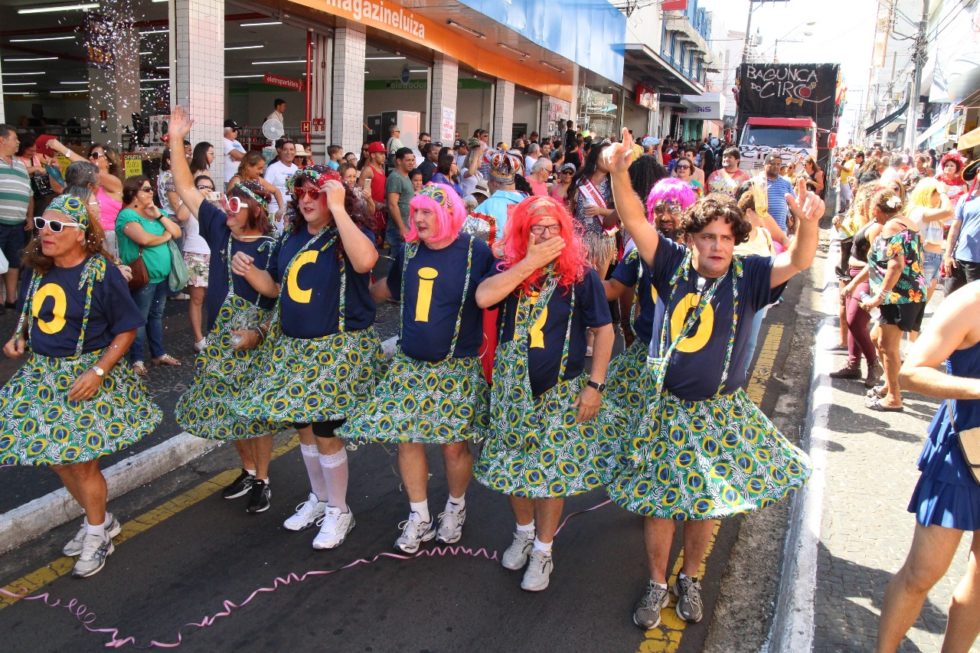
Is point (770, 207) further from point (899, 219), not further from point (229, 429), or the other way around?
point (229, 429)

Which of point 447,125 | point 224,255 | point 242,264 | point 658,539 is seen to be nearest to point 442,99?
point 447,125

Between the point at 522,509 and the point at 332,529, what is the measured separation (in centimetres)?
103

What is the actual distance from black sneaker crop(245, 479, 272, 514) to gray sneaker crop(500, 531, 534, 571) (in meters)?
1.49

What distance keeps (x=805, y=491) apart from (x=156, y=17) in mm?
11418

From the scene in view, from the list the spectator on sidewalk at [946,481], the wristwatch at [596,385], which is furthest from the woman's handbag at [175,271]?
the spectator on sidewalk at [946,481]

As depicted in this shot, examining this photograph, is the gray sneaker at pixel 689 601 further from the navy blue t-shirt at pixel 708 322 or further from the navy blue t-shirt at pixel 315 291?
the navy blue t-shirt at pixel 315 291

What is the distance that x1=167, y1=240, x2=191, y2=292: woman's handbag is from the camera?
6617 mm

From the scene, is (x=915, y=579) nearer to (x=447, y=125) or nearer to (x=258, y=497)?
Answer: (x=258, y=497)

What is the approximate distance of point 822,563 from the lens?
384 centimetres

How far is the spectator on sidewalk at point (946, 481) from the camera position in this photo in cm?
252

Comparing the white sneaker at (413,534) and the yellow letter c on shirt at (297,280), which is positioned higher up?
the yellow letter c on shirt at (297,280)

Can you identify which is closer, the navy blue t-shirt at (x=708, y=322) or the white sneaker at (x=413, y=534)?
the navy blue t-shirt at (x=708, y=322)

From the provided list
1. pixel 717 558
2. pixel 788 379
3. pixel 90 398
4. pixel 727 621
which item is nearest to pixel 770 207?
pixel 788 379

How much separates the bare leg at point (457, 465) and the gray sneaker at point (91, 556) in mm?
1734
